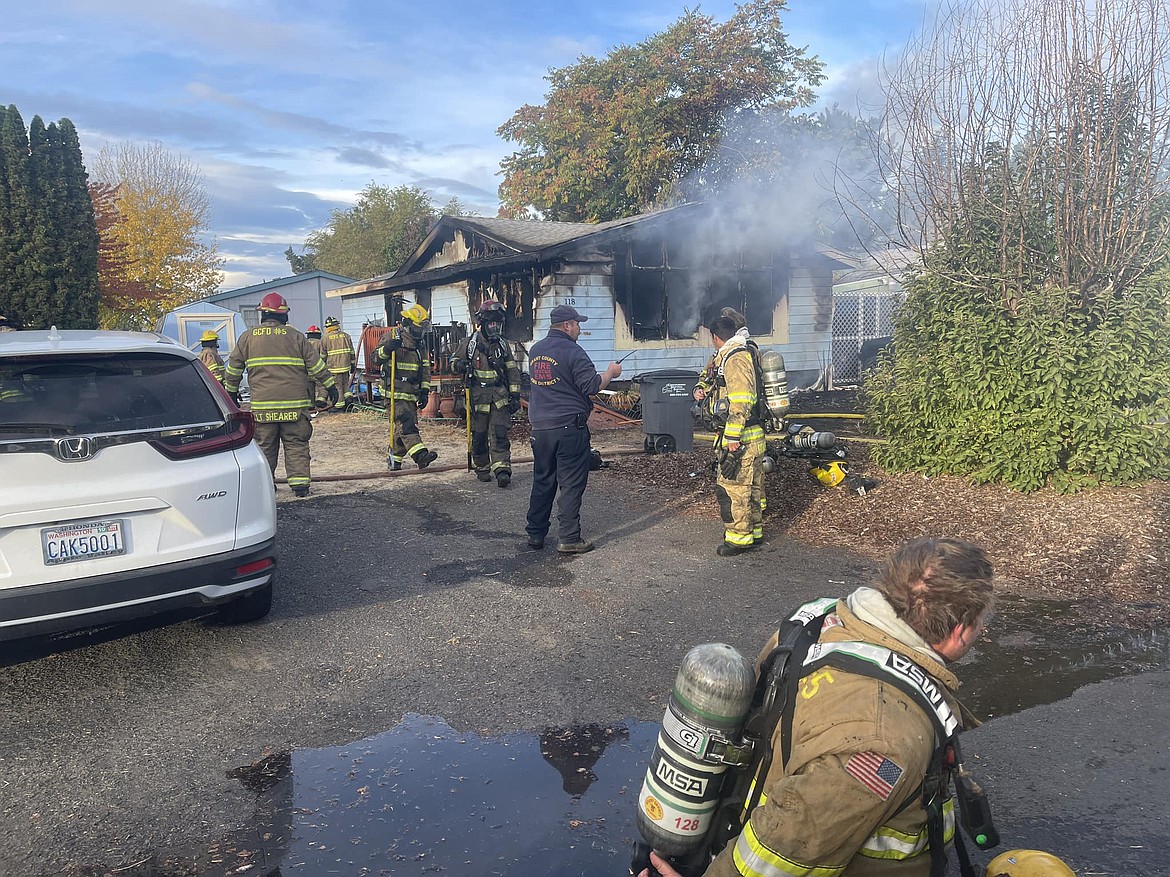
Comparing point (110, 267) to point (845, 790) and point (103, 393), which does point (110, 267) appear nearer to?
point (103, 393)

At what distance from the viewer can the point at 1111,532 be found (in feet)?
20.2

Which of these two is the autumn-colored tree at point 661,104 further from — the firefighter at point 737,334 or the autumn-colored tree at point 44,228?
the firefighter at point 737,334

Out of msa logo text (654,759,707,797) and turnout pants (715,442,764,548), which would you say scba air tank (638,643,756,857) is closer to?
msa logo text (654,759,707,797)

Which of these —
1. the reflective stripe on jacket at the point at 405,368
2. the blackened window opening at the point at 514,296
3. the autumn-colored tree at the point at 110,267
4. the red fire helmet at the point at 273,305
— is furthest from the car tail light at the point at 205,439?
the autumn-colored tree at the point at 110,267

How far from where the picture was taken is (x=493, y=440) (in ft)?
31.2

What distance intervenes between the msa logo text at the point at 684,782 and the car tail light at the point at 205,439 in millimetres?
3286

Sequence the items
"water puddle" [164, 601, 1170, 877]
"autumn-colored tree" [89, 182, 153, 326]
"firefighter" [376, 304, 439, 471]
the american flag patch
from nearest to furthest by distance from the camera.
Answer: the american flag patch < "water puddle" [164, 601, 1170, 877] < "firefighter" [376, 304, 439, 471] < "autumn-colored tree" [89, 182, 153, 326]

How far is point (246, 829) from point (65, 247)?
17918 mm

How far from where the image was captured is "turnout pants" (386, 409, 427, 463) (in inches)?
397

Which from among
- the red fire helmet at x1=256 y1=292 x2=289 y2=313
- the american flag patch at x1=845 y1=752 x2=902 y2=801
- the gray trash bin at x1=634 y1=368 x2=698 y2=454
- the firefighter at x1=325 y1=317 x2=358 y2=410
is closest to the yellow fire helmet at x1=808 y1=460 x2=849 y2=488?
the gray trash bin at x1=634 y1=368 x2=698 y2=454

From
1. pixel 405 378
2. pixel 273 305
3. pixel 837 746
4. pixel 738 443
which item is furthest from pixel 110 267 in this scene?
pixel 837 746

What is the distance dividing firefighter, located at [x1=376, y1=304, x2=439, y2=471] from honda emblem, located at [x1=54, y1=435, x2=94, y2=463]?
5798 millimetres

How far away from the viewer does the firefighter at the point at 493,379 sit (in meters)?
9.29

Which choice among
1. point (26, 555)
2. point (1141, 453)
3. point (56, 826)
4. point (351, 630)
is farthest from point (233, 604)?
point (1141, 453)
